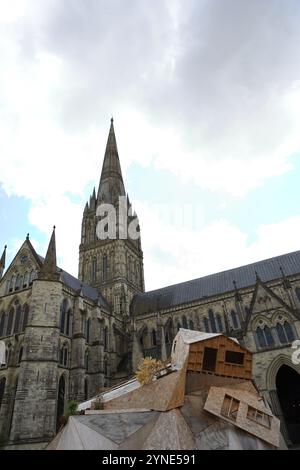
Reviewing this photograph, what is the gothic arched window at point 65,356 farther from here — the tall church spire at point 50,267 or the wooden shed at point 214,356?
the wooden shed at point 214,356

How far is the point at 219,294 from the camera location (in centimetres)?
3272

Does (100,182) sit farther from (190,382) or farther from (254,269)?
(190,382)

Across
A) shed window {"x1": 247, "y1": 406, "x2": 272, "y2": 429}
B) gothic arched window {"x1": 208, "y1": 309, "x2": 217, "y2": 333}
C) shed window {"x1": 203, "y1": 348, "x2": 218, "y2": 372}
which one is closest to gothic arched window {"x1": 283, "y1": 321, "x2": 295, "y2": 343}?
gothic arched window {"x1": 208, "y1": 309, "x2": 217, "y2": 333}

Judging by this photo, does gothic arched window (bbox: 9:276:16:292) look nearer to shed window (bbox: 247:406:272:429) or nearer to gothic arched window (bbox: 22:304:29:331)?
gothic arched window (bbox: 22:304:29:331)

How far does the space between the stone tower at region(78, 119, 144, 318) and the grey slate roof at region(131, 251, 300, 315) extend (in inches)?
110

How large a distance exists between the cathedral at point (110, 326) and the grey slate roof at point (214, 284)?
15 cm

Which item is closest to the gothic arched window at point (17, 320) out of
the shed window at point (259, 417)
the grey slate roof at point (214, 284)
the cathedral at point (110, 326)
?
the cathedral at point (110, 326)

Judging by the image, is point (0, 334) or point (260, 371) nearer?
point (260, 371)

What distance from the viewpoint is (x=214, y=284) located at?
119 feet

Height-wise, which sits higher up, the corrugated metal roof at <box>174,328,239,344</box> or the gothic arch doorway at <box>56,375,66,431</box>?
the corrugated metal roof at <box>174,328,239,344</box>

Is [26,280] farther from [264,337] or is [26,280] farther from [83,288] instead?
[264,337]

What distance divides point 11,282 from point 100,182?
27.6m

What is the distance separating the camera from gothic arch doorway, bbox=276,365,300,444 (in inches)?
965
